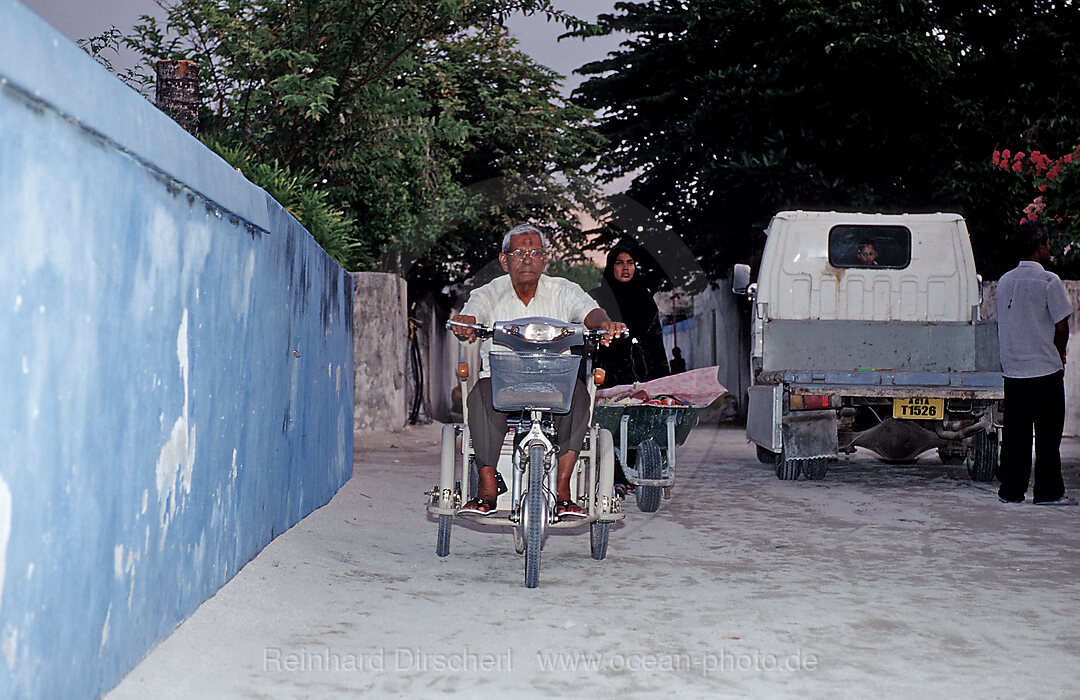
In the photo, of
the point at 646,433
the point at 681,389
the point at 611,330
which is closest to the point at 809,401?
the point at 681,389

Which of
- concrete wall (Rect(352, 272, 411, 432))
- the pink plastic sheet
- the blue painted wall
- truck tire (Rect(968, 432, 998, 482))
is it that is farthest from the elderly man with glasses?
concrete wall (Rect(352, 272, 411, 432))

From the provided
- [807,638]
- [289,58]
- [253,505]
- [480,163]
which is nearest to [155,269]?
[253,505]

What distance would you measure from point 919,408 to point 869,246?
2470 mm

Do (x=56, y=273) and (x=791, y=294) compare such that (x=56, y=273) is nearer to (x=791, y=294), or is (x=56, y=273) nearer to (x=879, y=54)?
(x=791, y=294)

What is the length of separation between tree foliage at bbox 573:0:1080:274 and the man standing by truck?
10.2 m

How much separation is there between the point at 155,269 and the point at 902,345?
9343mm

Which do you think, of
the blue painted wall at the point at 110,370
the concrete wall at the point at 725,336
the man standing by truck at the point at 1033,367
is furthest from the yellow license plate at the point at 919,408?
the concrete wall at the point at 725,336

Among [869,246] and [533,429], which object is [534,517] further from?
[869,246]

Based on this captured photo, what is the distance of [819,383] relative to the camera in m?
9.98

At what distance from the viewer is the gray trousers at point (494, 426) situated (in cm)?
580

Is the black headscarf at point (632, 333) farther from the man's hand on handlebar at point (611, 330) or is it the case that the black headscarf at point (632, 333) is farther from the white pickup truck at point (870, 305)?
the man's hand on handlebar at point (611, 330)

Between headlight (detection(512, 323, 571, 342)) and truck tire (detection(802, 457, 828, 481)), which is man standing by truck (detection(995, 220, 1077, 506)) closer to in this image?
truck tire (detection(802, 457, 828, 481))

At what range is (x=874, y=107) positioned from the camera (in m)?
19.6

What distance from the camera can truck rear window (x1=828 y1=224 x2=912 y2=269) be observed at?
39.1 feet
